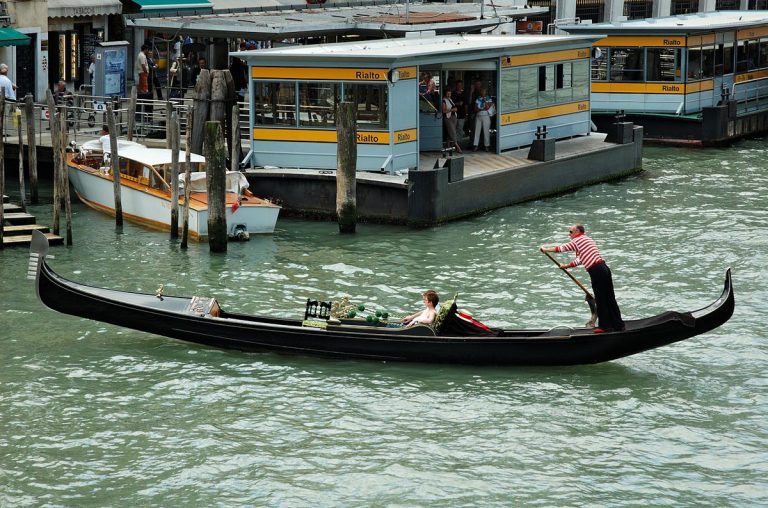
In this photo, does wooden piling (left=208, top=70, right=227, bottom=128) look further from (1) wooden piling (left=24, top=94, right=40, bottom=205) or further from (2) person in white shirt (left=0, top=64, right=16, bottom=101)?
(2) person in white shirt (left=0, top=64, right=16, bottom=101)

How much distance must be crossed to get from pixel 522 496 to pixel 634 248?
11487 mm

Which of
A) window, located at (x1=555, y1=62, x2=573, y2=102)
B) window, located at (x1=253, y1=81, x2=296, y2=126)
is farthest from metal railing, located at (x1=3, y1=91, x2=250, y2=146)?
window, located at (x1=555, y1=62, x2=573, y2=102)

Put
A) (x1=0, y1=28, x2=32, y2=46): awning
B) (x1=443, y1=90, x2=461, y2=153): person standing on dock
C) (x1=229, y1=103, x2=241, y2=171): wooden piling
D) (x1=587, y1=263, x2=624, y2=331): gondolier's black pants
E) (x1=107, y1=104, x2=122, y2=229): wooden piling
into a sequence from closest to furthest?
(x1=587, y1=263, x2=624, y2=331): gondolier's black pants
(x1=107, y1=104, x2=122, y2=229): wooden piling
(x1=229, y1=103, x2=241, y2=171): wooden piling
(x1=443, y1=90, x2=461, y2=153): person standing on dock
(x1=0, y1=28, x2=32, y2=46): awning

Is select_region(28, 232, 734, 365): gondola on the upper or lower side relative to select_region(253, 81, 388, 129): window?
lower

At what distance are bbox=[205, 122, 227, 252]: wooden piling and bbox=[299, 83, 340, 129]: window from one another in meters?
3.81

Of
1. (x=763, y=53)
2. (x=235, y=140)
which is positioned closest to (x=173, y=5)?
(x=235, y=140)

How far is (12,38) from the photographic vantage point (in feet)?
108

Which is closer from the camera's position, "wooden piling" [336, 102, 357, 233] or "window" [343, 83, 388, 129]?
"wooden piling" [336, 102, 357, 233]

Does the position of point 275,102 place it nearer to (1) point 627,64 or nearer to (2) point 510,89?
(2) point 510,89

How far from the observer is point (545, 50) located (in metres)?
31.4

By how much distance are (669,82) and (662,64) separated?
0.60 meters

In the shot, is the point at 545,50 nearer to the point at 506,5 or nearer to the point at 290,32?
the point at 290,32

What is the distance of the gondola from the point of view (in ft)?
55.5

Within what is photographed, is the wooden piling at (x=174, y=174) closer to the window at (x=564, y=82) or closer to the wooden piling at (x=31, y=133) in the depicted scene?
the wooden piling at (x=31, y=133)
